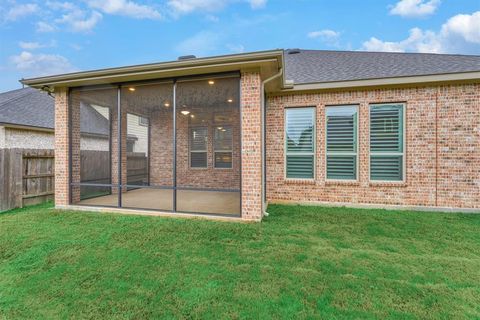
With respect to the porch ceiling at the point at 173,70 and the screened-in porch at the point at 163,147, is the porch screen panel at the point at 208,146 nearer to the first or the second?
the screened-in porch at the point at 163,147

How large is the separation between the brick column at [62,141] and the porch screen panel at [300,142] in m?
5.42

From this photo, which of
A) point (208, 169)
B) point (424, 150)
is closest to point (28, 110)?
point (208, 169)

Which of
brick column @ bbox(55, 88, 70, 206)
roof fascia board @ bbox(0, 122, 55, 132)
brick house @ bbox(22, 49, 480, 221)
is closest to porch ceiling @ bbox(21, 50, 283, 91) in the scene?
brick house @ bbox(22, 49, 480, 221)

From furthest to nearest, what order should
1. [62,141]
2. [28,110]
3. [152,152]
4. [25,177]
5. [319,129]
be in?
[152,152] < [28,110] < [25,177] < [319,129] < [62,141]

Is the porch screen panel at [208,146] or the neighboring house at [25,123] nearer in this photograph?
the neighboring house at [25,123]

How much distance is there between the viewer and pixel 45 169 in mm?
6582

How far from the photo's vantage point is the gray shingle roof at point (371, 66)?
565cm

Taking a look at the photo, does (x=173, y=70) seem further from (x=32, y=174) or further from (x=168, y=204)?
(x=32, y=174)

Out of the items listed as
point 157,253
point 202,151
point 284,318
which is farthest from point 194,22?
point 284,318

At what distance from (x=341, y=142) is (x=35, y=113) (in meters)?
9.59

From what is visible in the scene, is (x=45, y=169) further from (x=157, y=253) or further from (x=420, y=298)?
(x=420, y=298)

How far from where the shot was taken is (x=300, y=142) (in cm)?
616

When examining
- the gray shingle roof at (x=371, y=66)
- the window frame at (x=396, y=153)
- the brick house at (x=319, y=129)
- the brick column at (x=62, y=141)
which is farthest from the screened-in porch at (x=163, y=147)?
the window frame at (x=396, y=153)

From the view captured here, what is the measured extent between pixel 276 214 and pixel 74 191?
4.98 meters
